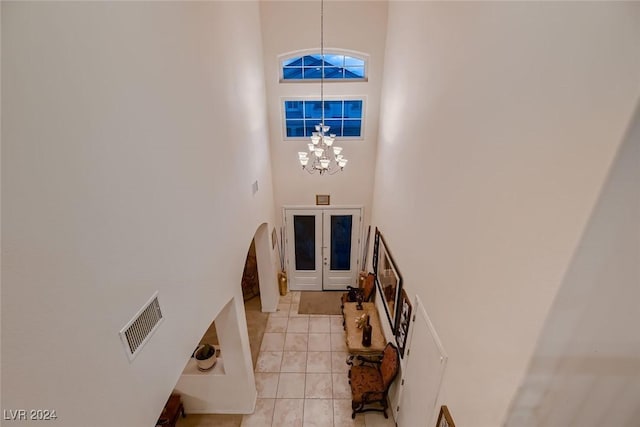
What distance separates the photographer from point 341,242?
22.8 ft

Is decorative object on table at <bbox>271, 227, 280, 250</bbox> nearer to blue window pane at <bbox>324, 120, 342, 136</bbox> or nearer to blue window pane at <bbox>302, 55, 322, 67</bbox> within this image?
blue window pane at <bbox>324, 120, 342, 136</bbox>

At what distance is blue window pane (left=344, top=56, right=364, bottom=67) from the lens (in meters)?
→ 5.52

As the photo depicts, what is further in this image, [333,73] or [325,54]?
[333,73]

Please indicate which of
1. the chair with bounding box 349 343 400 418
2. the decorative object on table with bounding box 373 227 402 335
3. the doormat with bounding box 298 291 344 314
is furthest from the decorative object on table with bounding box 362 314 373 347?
the doormat with bounding box 298 291 344 314

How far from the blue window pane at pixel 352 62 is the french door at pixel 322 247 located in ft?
9.89

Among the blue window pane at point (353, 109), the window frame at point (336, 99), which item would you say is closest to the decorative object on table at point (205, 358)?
the window frame at point (336, 99)

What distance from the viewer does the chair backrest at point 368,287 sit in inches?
231

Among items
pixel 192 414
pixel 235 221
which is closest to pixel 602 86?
pixel 235 221

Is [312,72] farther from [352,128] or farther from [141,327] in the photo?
[141,327]

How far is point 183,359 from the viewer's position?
2.42 meters

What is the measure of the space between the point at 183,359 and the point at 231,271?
1273 millimetres

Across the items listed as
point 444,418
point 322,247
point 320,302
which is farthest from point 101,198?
point 320,302

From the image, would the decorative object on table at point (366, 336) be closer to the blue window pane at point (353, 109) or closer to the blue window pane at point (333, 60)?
the blue window pane at point (353, 109)

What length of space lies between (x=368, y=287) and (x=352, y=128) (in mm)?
3386
